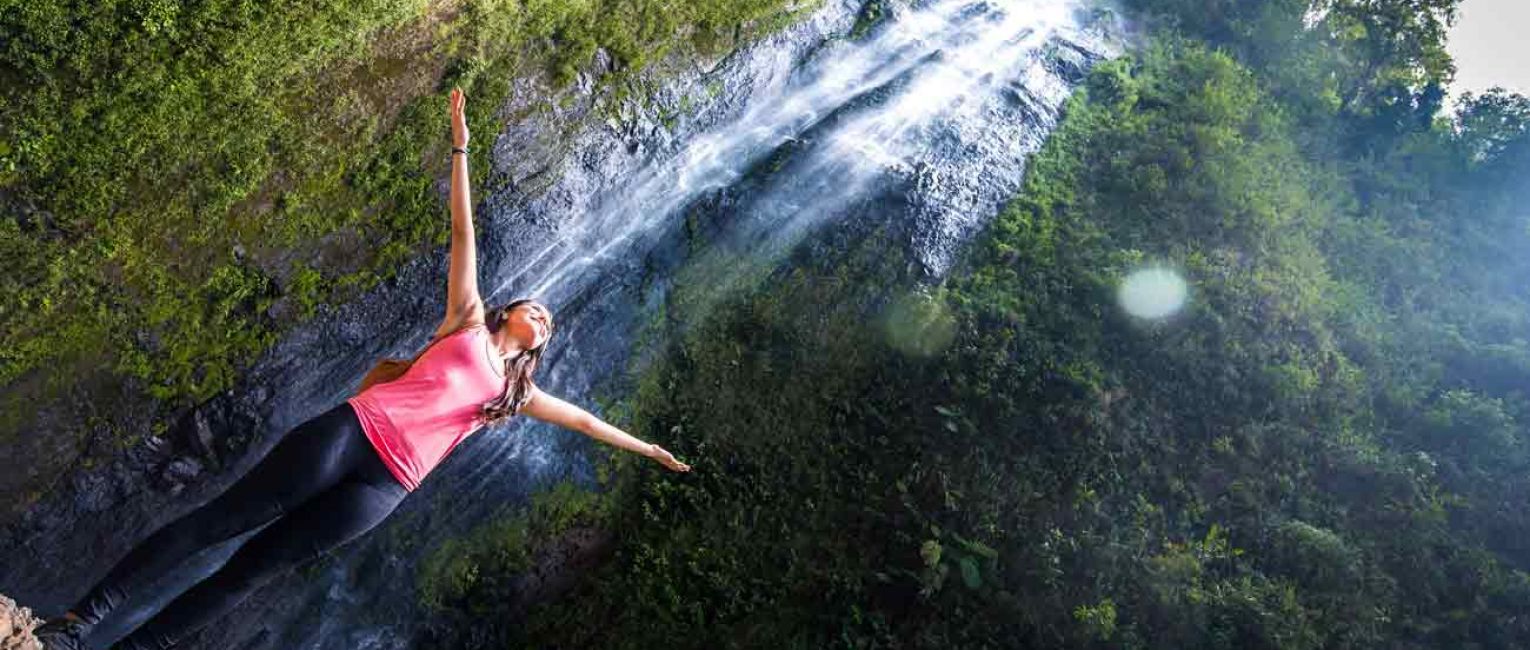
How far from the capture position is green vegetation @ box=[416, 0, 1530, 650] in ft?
25.1

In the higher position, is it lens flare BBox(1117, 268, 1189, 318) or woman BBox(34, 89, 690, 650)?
woman BBox(34, 89, 690, 650)

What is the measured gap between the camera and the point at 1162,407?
9391 millimetres

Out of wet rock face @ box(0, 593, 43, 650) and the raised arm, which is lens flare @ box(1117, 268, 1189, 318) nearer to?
the raised arm

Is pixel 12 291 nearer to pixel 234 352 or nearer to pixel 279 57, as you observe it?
pixel 234 352

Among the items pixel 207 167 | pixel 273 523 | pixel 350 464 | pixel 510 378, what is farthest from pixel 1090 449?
pixel 207 167

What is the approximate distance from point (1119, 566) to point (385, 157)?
719cm

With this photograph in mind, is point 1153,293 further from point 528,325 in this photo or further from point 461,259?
point 461,259

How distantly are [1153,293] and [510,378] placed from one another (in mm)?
8514

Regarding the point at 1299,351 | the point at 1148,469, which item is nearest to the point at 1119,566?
the point at 1148,469

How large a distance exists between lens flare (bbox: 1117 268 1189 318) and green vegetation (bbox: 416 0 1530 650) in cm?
16

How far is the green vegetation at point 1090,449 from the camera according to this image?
301 inches

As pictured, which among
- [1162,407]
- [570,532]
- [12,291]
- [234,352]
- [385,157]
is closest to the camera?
[12,291]

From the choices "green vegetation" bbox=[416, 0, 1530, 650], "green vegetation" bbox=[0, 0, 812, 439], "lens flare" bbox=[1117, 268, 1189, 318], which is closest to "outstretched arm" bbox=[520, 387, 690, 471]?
"green vegetation" bbox=[416, 0, 1530, 650]

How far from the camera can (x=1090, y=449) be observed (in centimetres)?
867
